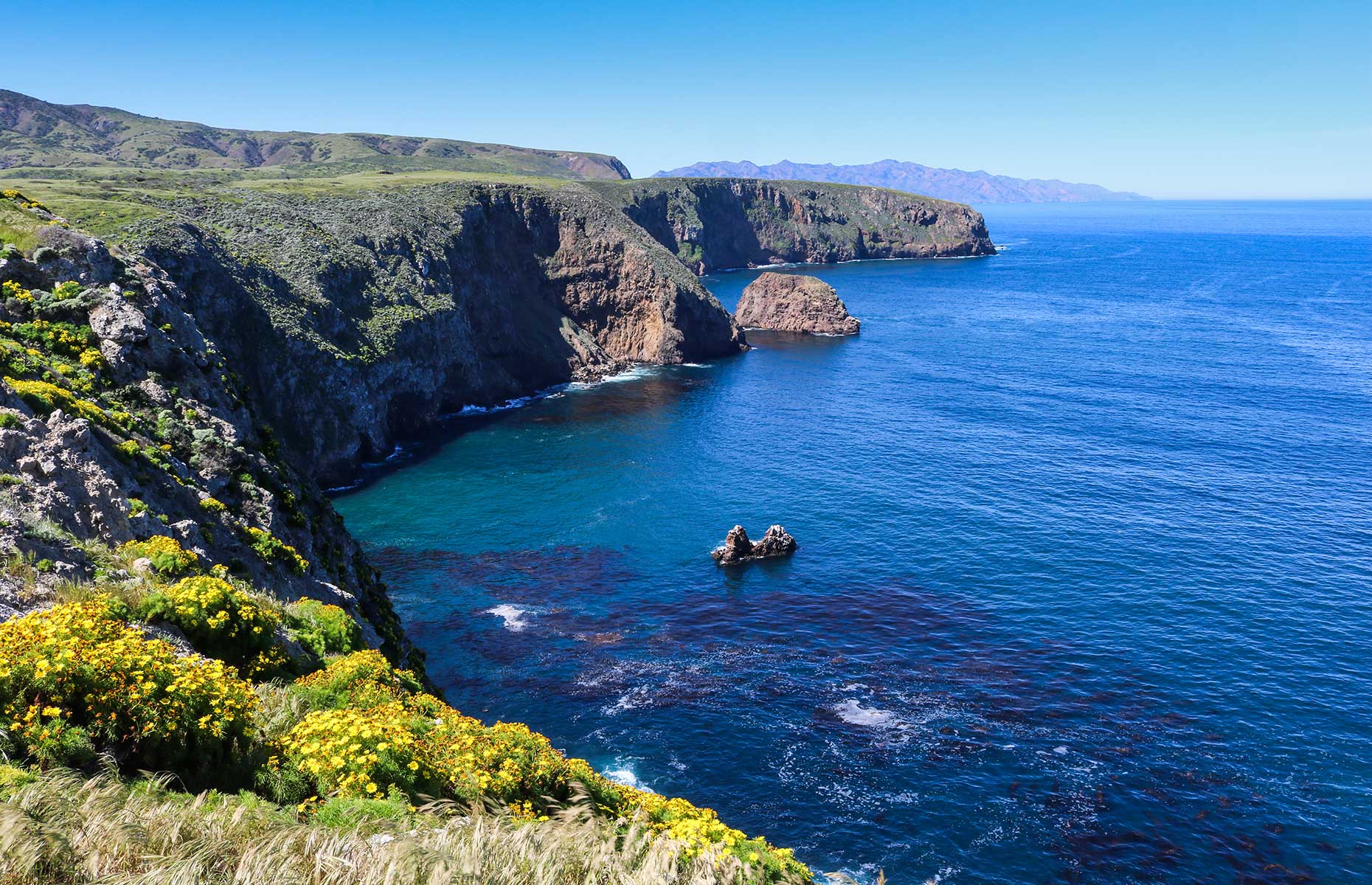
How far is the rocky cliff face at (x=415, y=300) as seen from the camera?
275ft

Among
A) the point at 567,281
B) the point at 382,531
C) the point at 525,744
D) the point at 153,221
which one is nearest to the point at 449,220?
the point at 567,281

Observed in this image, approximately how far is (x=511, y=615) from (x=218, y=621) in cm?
3642

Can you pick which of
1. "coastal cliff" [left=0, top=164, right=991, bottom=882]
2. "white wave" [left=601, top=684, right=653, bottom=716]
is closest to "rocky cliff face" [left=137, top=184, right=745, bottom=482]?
"coastal cliff" [left=0, top=164, right=991, bottom=882]

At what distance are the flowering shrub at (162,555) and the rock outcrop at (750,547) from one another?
4538 centimetres

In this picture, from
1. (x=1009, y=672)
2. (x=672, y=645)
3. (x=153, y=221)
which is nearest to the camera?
(x=1009, y=672)

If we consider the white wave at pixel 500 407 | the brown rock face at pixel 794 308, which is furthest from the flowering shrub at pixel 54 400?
the brown rock face at pixel 794 308

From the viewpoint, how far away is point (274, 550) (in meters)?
37.1

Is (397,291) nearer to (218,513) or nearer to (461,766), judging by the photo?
(218,513)

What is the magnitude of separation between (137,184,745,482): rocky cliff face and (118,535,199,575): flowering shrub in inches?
2176

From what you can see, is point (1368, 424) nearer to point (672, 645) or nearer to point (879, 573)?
point (879, 573)

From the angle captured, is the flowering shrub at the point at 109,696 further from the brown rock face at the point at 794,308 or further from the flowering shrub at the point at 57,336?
the brown rock face at the point at 794,308

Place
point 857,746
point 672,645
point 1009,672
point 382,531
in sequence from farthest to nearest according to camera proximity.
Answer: point 382,531 < point 672,645 < point 1009,672 < point 857,746

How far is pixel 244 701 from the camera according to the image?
18.8 m

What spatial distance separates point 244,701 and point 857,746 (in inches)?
1356
